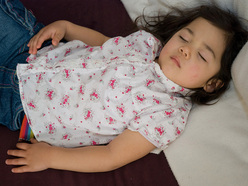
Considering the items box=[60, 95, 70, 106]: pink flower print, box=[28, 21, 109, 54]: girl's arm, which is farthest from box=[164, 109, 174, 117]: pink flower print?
box=[28, 21, 109, 54]: girl's arm

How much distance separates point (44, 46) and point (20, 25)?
5.3 inches

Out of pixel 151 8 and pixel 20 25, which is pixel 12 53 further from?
pixel 151 8

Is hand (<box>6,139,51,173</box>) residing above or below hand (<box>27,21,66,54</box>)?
below

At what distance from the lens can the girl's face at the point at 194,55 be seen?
3.25 feet

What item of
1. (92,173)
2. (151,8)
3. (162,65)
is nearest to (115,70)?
(162,65)

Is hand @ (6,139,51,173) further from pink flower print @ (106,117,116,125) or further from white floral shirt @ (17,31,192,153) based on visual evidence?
pink flower print @ (106,117,116,125)

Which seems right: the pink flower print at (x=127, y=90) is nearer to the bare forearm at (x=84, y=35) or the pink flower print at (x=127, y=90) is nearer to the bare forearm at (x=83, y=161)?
the bare forearm at (x=83, y=161)

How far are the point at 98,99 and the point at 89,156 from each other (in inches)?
8.4

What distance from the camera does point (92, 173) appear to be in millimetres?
913

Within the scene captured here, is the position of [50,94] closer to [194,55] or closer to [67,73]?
[67,73]

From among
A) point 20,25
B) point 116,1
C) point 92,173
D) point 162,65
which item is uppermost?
point 20,25

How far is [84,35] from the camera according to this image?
1.25 meters

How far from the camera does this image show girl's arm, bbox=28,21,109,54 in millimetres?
1105

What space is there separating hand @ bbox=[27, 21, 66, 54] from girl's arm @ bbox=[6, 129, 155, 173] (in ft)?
1.41
